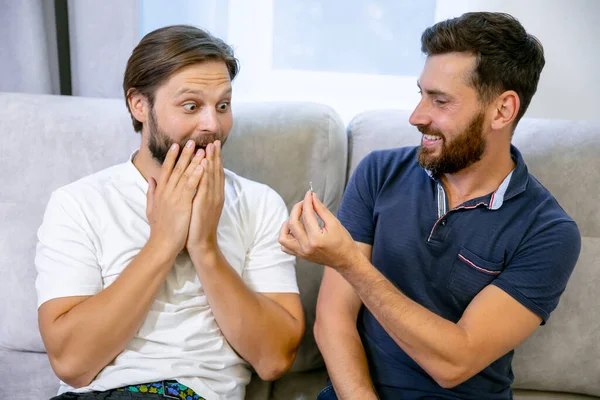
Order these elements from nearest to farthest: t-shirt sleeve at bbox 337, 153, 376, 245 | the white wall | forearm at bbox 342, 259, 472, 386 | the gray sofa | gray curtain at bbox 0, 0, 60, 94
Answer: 1. forearm at bbox 342, 259, 472, 386
2. t-shirt sleeve at bbox 337, 153, 376, 245
3. the gray sofa
4. gray curtain at bbox 0, 0, 60, 94
5. the white wall

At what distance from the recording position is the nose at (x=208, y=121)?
1.54 meters

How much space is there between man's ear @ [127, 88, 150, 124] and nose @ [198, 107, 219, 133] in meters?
0.16

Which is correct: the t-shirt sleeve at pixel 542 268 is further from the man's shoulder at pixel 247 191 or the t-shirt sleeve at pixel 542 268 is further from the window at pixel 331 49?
the window at pixel 331 49

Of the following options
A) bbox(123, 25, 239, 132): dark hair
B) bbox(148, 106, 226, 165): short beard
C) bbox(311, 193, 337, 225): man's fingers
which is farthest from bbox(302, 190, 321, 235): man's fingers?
bbox(123, 25, 239, 132): dark hair

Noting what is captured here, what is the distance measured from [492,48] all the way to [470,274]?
0.52 m

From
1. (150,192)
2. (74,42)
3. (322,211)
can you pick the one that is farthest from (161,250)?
(74,42)

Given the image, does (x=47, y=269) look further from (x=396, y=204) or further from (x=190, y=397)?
(x=396, y=204)

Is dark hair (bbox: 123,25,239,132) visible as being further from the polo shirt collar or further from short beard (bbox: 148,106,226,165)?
the polo shirt collar

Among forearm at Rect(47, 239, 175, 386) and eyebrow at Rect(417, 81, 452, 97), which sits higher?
eyebrow at Rect(417, 81, 452, 97)

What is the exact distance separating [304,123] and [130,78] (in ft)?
1.69

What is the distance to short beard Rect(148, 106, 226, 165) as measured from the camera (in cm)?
155

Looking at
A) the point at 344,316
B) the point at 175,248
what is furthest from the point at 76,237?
the point at 344,316

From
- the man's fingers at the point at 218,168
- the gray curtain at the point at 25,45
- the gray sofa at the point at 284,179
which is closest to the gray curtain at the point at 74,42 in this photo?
the gray curtain at the point at 25,45

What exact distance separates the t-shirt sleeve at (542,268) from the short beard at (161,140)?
74 centimetres
